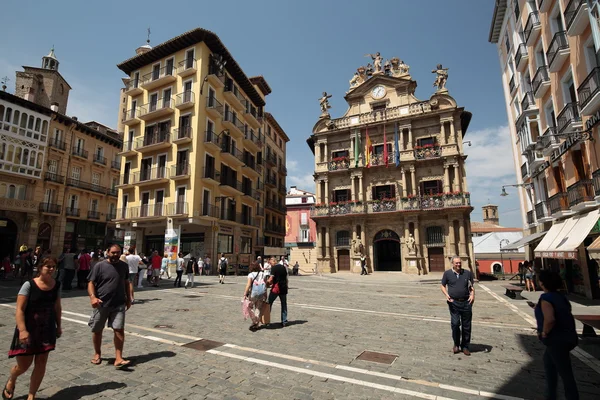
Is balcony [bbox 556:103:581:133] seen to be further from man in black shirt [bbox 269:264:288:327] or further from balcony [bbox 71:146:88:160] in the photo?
balcony [bbox 71:146:88:160]

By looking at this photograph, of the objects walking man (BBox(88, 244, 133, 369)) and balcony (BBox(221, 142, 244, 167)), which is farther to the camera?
balcony (BBox(221, 142, 244, 167))

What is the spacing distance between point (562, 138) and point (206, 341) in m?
18.1

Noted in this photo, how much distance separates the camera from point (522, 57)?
1952 centimetres

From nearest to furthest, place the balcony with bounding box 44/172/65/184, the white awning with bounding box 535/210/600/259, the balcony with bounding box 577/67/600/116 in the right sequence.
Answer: the balcony with bounding box 577/67/600/116
the white awning with bounding box 535/210/600/259
the balcony with bounding box 44/172/65/184

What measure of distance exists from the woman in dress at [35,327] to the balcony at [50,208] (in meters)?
33.8

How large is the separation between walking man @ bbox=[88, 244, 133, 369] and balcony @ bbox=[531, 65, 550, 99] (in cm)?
2021

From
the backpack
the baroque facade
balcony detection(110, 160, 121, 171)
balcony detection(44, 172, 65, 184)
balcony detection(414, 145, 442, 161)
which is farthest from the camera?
balcony detection(110, 160, 121, 171)

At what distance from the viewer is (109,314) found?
5.02 metres

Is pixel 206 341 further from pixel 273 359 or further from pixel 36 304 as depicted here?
pixel 36 304

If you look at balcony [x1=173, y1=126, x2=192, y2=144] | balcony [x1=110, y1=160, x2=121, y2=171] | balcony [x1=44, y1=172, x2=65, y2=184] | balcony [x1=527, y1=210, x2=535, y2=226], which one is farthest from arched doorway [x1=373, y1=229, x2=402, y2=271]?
balcony [x1=44, y1=172, x2=65, y2=184]

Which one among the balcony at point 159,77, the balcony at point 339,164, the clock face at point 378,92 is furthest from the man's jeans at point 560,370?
the clock face at point 378,92

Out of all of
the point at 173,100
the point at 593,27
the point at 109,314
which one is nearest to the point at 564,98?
the point at 593,27

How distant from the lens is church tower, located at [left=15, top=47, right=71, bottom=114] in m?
36.2

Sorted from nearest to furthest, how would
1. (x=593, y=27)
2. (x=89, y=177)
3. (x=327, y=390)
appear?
(x=327, y=390) → (x=593, y=27) → (x=89, y=177)
